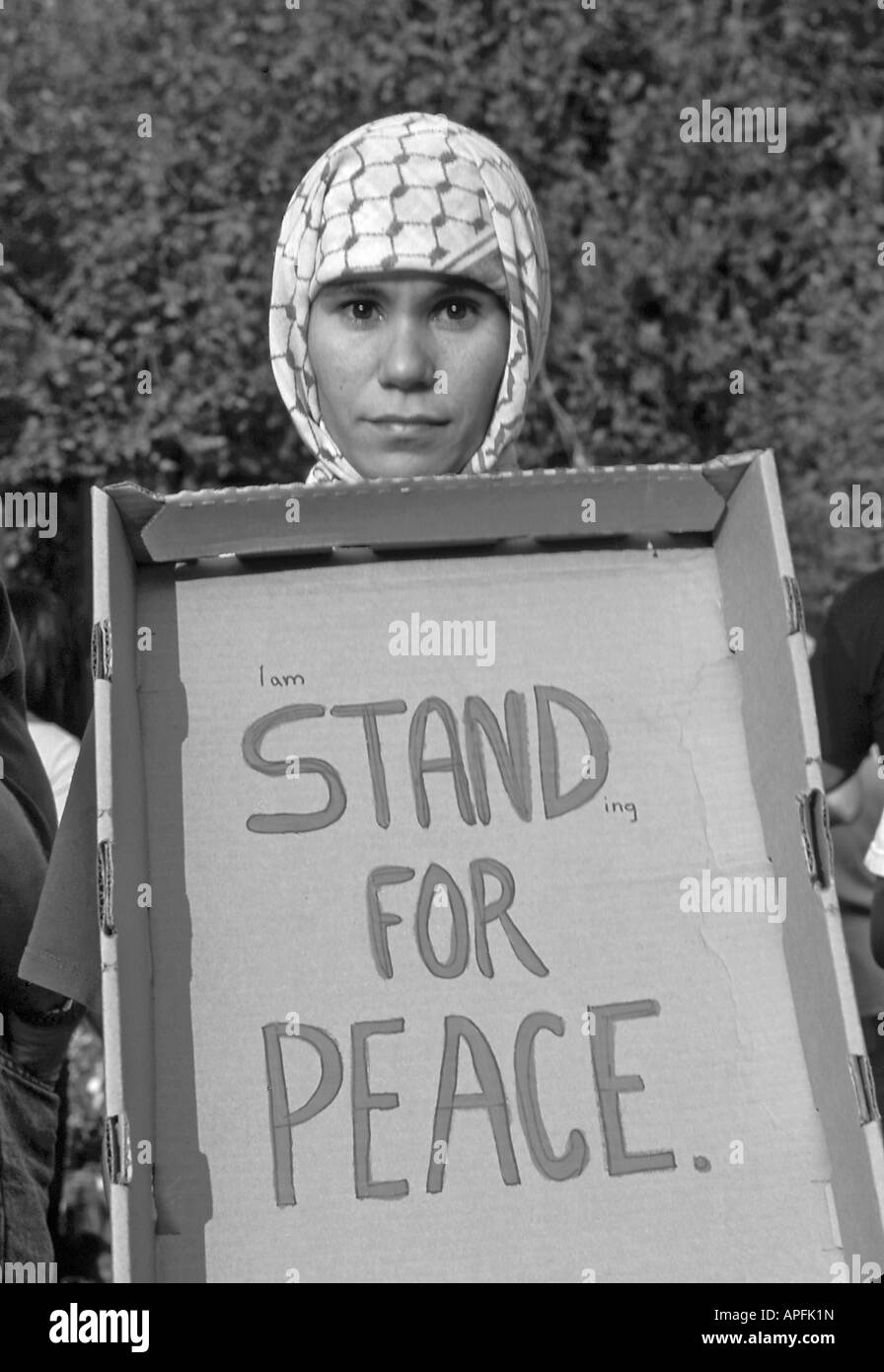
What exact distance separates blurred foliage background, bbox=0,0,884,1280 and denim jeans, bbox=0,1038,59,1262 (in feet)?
7.39

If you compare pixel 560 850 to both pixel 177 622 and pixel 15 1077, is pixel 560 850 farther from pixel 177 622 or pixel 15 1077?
pixel 15 1077

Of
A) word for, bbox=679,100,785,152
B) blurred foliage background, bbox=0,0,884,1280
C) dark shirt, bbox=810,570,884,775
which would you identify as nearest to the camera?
dark shirt, bbox=810,570,884,775

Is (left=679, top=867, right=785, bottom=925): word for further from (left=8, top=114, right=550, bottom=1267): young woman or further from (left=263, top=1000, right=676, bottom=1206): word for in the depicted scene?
(left=8, top=114, right=550, bottom=1267): young woman

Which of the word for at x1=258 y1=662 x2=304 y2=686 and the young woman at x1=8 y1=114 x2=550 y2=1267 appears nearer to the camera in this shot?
the word for at x1=258 y1=662 x2=304 y2=686

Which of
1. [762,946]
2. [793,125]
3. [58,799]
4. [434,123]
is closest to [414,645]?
[762,946]

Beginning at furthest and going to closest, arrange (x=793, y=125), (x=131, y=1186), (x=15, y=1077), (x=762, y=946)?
(x=793, y=125)
(x=15, y=1077)
(x=762, y=946)
(x=131, y=1186)

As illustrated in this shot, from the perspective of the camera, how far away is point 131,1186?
114cm

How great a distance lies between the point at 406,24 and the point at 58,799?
2710 millimetres

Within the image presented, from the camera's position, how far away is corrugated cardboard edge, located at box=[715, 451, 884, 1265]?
115 cm

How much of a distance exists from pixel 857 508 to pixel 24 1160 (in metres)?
3.21

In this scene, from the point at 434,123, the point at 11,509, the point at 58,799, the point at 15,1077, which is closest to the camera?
the point at 434,123

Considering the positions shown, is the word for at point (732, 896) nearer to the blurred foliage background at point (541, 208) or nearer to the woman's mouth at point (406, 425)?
the woman's mouth at point (406, 425)
